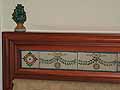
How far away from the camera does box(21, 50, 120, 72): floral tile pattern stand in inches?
71.0

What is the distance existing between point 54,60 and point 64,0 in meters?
0.54

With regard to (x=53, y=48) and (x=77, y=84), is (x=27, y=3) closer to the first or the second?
(x=53, y=48)

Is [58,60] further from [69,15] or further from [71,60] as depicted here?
[69,15]

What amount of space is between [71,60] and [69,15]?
1.44 feet

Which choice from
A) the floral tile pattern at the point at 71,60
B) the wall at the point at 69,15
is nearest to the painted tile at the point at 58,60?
the floral tile pattern at the point at 71,60

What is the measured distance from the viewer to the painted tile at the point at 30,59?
1.91 meters

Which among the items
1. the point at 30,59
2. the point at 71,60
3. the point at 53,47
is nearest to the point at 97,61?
the point at 71,60

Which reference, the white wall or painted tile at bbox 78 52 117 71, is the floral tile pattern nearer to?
painted tile at bbox 78 52 117 71

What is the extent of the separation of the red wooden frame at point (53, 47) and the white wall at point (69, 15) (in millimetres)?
294

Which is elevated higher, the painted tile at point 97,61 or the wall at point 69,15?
the wall at point 69,15

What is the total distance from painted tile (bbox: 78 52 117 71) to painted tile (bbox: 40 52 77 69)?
0.05 metres

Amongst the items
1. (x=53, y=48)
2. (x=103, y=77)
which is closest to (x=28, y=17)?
(x=53, y=48)

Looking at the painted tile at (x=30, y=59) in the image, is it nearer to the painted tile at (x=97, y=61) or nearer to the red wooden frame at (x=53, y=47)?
the red wooden frame at (x=53, y=47)

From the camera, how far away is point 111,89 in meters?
1.79
